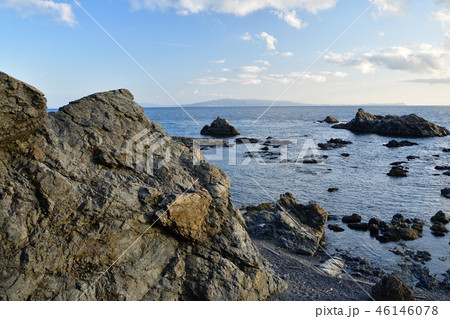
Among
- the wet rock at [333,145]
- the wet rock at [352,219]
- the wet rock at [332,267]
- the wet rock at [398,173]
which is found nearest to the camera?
the wet rock at [332,267]

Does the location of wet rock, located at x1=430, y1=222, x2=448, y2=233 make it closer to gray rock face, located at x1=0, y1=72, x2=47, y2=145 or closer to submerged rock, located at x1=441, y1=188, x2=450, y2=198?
submerged rock, located at x1=441, y1=188, x2=450, y2=198

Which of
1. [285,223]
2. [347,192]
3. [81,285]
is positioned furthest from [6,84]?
[347,192]

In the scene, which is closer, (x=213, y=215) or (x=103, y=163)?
(x=103, y=163)

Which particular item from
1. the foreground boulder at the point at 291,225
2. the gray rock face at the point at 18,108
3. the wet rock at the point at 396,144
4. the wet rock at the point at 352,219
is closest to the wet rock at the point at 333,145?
the wet rock at the point at 396,144

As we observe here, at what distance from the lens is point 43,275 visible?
8.89m

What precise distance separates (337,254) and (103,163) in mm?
14657

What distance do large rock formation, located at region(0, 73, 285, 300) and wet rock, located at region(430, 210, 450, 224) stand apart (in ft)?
56.9

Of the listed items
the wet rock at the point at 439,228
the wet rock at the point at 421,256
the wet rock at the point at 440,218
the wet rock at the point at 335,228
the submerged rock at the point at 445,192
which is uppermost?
the submerged rock at the point at 445,192

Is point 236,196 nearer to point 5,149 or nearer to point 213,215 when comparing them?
point 213,215

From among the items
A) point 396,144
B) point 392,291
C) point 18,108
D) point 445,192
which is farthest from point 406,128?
point 18,108

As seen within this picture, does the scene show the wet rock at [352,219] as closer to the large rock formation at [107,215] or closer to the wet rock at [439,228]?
the wet rock at [439,228]

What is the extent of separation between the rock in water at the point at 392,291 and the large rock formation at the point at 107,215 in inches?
163

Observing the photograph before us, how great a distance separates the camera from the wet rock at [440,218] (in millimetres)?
23672

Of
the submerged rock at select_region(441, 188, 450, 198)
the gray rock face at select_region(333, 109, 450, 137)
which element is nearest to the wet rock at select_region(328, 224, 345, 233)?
the submerged rock at select_region(441, 188, 450, 198)
